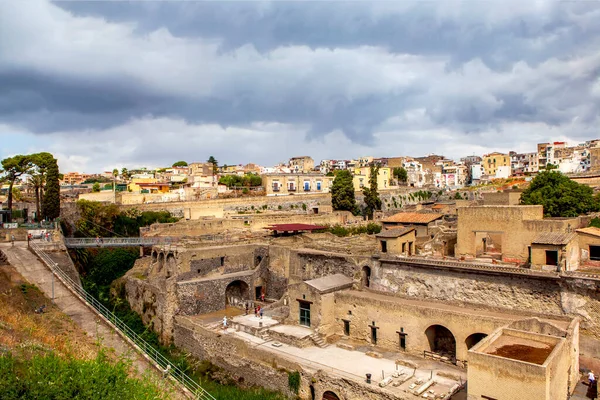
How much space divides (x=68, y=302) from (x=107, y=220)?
82.7 ft

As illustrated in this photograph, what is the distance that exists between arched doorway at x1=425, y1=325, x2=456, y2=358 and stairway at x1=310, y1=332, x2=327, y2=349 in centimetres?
478

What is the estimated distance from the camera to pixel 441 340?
20.3 m

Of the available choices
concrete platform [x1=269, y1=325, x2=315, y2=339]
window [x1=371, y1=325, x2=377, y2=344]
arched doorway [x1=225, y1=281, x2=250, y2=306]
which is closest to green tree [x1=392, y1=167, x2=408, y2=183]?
arched doorway [x1=225, y1=281, x2=250, y2=306]

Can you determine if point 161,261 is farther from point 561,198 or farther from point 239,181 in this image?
point 239,181

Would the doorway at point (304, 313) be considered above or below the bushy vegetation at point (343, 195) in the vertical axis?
below

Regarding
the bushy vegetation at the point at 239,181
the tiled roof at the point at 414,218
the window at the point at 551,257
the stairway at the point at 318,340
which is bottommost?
the stairway at the point at 318,340

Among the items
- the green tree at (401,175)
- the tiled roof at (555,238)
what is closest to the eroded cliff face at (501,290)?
the tiled roof at (555,238)

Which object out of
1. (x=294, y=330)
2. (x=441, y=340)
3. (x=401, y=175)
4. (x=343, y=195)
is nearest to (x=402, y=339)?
(x=441, y=340)

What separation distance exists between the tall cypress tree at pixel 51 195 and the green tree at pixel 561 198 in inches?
1542

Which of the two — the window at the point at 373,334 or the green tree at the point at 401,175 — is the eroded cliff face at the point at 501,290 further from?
the green tree at the point at 401,175

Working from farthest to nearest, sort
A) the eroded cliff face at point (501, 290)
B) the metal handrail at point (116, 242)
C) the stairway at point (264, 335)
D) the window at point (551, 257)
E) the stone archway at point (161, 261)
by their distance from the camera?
the metal handrail at point (116, 242) < the stone archway at point (161, 261) < the stairway at point (264, 335) < the window at point (551, 257) < the eroded cliff face at point (501, 290)

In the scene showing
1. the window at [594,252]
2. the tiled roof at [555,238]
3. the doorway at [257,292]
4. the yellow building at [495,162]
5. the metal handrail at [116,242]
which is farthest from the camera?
the yellow building at [495,162]

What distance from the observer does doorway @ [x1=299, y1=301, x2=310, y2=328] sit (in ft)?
74.5

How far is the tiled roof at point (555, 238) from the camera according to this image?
20000 mm
